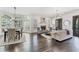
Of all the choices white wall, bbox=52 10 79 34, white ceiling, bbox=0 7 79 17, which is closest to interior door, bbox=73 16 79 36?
white wall, bbox=52 10 79 34

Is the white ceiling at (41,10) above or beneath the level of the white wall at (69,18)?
above

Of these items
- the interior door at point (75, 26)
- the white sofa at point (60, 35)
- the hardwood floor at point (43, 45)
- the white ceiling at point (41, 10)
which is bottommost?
the hardwood floor at point (43, 45)

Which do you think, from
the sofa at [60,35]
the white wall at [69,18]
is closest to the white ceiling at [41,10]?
the white wall at [69,18]

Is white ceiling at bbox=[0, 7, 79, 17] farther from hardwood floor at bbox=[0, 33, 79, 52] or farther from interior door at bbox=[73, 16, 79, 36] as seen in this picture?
hardwood floor at bbox=[0, 33, 79, 52]

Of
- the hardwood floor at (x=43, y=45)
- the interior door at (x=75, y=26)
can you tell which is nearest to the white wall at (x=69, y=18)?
the interior door at (x=75, y=26)

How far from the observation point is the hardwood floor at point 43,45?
2.33 metres

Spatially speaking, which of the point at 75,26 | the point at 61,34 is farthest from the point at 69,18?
the point at 61,34

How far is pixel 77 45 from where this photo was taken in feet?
7.68

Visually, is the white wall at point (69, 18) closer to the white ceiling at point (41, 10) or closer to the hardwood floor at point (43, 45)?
the white ceiling at point (41, 10)

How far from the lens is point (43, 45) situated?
236 cm

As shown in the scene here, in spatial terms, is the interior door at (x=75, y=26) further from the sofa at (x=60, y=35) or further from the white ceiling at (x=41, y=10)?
the white ceiling at (x=41, y=10)
